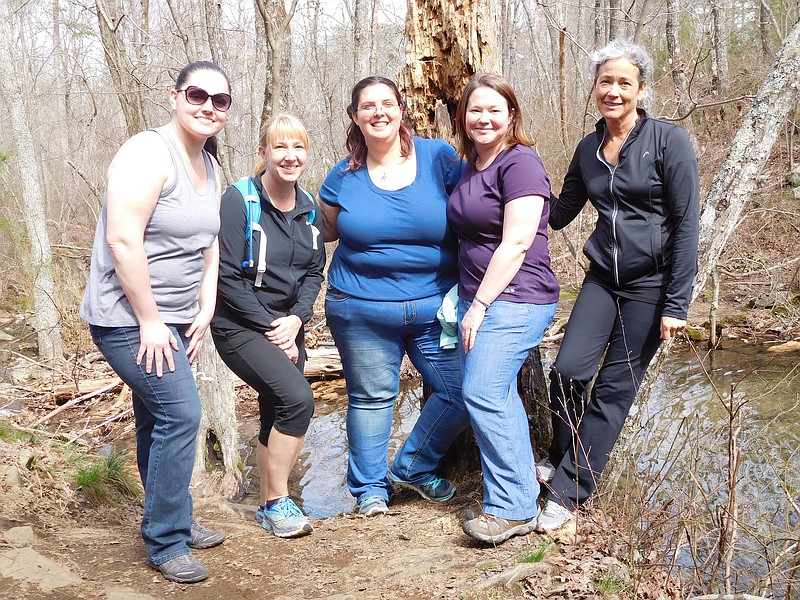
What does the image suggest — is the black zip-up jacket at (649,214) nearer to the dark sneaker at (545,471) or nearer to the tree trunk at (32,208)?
the dark sneaker at (545,471)

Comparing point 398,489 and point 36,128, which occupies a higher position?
point 36,128

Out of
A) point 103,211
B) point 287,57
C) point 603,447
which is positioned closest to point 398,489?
point 603,447

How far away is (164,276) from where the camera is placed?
311 cm

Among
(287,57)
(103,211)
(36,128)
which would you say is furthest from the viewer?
(36,128)

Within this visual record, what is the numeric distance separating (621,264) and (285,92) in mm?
5721

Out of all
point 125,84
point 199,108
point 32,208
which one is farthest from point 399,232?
point 32,208

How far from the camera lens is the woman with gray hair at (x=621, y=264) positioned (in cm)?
335

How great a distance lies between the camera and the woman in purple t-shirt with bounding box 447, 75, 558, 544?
344 cm

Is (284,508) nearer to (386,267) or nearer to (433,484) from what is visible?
(433,484)

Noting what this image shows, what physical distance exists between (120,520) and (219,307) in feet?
5.72

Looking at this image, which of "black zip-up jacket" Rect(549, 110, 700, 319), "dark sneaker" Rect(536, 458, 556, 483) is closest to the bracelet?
"black zip-up jacket" Rect(549, 110, 700, 319)

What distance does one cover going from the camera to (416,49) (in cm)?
475

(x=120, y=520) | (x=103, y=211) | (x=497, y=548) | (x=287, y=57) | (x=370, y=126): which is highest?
(x=287, y=57)

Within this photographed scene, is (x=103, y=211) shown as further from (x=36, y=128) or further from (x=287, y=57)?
(x=36, y=128)
